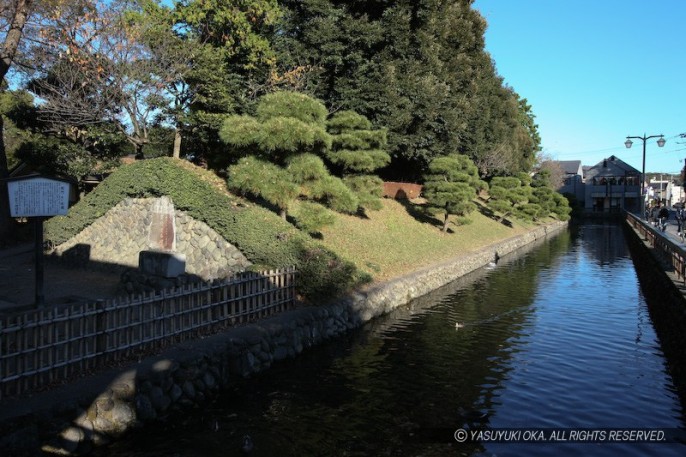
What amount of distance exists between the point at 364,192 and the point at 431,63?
31.4 feet

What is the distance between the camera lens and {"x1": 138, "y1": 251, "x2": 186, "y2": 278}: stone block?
1132cm

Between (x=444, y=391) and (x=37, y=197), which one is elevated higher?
(x=37, y=197)

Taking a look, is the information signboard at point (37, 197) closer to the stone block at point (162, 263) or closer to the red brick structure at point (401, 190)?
the stone block at point (162, 263)

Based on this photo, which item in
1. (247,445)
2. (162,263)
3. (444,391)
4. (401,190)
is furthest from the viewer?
(401,190)

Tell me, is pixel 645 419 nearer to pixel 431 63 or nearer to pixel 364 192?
pixel 364 192

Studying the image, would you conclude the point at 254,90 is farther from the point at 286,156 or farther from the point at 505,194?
the point at 505,194

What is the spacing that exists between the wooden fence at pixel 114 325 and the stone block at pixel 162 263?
2701mm

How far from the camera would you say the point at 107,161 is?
2112cm

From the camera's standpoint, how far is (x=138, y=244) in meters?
14.6

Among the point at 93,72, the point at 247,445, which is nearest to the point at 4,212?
the point at 93,72

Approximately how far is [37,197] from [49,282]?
5.60 meters

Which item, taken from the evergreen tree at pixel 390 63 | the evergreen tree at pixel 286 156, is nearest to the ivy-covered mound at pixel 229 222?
the evergreen tree at pixel 286 156

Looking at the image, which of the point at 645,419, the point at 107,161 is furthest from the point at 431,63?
the point at 645,419

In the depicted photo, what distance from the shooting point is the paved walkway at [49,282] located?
11.1 m
